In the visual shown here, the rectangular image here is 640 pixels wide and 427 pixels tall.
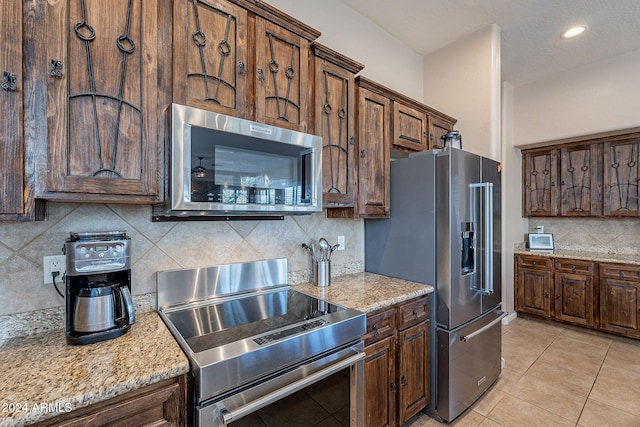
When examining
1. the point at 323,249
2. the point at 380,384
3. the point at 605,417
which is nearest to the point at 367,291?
the point at 323,249

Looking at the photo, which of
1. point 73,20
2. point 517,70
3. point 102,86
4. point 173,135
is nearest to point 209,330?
point 173,135

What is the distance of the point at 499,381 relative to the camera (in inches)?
99.4

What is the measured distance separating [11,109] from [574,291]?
5036 mm

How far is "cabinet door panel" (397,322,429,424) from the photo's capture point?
6.09ft

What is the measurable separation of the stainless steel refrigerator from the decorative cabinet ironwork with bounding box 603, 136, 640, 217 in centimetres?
234

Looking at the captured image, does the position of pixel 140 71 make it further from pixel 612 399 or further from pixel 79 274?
pixel 612 399

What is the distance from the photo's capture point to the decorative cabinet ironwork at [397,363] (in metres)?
1.68

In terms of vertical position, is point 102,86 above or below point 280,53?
below

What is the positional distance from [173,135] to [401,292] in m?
1.58

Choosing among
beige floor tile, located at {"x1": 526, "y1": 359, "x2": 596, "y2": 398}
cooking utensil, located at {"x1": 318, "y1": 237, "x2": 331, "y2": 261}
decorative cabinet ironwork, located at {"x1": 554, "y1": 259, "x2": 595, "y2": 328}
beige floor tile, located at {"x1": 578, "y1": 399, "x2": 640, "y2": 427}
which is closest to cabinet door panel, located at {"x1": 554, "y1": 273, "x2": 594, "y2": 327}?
decorative cabinet ironwork, located at {"x1": 554, "y1": 259, "x2": 595, "y2": 328}

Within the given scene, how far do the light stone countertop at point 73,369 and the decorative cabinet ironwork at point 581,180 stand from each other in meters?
4.72

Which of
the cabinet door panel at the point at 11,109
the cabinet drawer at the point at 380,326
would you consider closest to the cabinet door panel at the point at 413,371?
the cabinet drawer at the point at 380,326

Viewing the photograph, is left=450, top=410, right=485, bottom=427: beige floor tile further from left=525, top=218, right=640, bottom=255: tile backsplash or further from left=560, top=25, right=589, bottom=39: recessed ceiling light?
left=560, top=25, right=589, bottom=39: recessed ceiling light

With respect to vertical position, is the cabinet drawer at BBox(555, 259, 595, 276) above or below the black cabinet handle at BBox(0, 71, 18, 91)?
below
